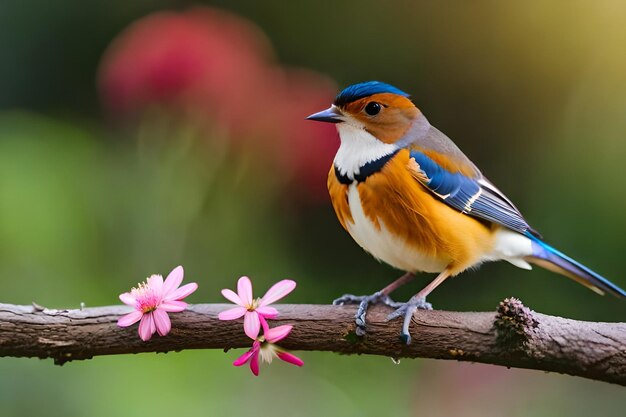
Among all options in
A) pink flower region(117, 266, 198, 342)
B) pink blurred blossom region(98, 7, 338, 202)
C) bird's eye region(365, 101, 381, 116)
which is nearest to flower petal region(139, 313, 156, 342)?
pink flower region(117, 266, 198, 342)

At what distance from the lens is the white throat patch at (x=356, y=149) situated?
→ 150 centimetres

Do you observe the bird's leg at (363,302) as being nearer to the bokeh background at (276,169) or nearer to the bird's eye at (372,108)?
the bird's eye at (372,108)

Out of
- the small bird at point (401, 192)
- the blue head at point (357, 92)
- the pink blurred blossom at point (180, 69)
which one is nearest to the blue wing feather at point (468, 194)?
the small bird at point (401, 192)

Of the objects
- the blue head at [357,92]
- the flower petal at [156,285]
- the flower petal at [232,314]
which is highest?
the blue head at [357,92]

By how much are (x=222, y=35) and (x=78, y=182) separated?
47 cm

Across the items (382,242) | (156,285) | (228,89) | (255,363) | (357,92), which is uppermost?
(228,89)

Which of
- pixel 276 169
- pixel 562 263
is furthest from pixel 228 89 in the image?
pixel 562 263

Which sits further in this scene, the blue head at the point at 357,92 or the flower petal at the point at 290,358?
the blue head at the point at 357,92

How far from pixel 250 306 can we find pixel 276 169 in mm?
995

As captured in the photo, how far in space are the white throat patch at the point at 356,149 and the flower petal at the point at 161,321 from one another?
1.38 feet

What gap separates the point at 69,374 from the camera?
1.82m

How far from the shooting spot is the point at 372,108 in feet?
4.93

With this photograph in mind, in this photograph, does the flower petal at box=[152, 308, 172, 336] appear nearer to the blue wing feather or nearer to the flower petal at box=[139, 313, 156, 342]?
the flower petal at box=[139, 313, 156, 342]

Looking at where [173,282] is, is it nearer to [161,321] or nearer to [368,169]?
[161,321]
